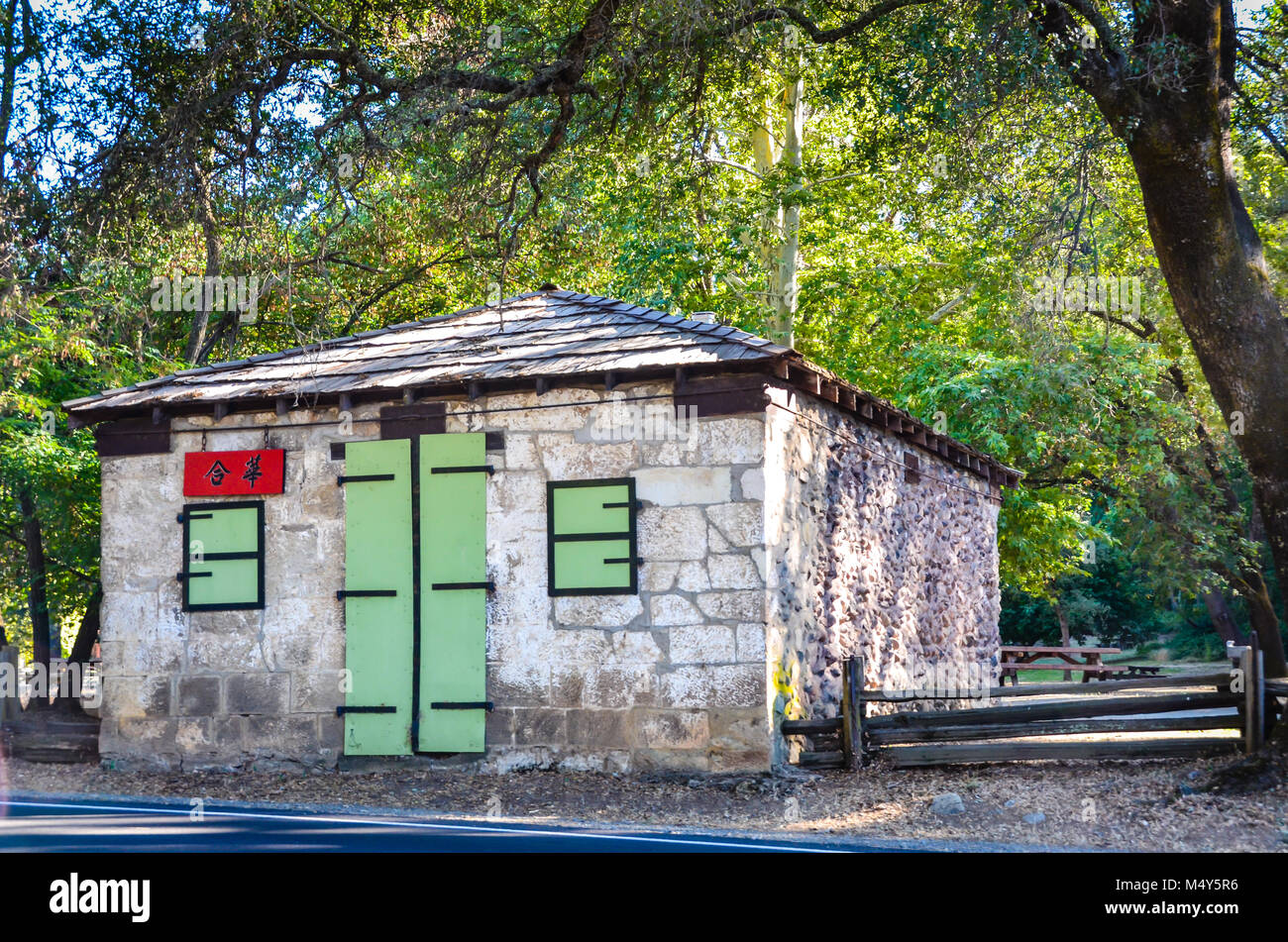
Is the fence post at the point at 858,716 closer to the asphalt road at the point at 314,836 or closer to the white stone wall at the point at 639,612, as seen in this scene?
the white stone wall at the point at 639,612

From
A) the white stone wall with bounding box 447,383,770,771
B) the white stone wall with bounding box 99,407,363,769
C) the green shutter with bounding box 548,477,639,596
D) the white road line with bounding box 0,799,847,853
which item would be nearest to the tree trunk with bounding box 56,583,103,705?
the white stone wall with bounding box 99,407,363,769

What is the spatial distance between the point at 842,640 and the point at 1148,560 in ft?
50.9

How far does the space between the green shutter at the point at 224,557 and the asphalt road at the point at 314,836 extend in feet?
7.97

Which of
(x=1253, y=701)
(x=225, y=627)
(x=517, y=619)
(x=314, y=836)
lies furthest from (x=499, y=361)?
(x=1253, y=701)

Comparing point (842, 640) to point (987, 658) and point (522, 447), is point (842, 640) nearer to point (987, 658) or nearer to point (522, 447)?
point (522, 447)

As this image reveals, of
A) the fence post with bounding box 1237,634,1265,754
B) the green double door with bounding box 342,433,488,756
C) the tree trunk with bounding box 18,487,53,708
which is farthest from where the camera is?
the tree trunk with bounding box 18,487,53,708

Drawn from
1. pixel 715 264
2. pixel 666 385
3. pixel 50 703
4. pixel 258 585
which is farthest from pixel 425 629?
pixel 715 264

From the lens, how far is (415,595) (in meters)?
10.2

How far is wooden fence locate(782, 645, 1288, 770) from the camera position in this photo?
8406 mm

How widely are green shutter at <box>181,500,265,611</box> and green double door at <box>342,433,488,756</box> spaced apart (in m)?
0.90

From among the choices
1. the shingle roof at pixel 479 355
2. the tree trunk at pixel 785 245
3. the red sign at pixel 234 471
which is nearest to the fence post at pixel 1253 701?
the shingle roof at pixel 479 355

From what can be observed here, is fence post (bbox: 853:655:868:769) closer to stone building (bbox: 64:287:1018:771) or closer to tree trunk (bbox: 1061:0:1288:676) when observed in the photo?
stone building (bbox: 64:287:1018:771)

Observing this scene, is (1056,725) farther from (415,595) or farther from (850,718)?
(415,595)

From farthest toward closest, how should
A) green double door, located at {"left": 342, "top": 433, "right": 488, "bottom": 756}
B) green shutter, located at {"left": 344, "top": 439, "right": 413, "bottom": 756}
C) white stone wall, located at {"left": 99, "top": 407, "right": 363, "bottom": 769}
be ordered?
1. white stone wall, located at {"left": 99, "top": 407, "right": 363, "bottom": 769}
2. green shutter, located at {"left": 344, "top": 439, "right": 413, "bottom": 756}
3. green double door, located at {"left": 342, "top": 433, "right": 488, "bottom": 756}
